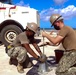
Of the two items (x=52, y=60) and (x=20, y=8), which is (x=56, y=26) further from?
(x=20, y=8)

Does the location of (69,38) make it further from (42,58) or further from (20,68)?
(20,68)

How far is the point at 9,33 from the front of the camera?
9500 mm

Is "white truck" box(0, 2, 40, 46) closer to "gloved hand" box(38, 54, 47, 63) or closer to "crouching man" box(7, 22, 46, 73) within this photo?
"crouching man" box(7, 22, 46, 73)

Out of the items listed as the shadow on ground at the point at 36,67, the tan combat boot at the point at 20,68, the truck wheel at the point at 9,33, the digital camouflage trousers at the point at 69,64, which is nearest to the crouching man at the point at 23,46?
the tan combat boot at the point at 20,68

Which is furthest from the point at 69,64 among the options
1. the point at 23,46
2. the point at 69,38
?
the point at 23,46

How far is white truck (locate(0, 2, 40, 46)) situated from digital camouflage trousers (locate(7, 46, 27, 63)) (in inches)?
138

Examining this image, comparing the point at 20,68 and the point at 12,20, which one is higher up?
the point at 12,20

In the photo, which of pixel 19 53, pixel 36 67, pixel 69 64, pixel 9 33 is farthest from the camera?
pixel 9 33

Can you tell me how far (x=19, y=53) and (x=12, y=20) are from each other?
3.94 m

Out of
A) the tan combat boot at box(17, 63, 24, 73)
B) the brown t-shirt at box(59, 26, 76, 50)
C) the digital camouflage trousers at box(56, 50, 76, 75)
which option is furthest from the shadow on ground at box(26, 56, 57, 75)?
the brown t-shirt at box(59, 26, 76, 50)

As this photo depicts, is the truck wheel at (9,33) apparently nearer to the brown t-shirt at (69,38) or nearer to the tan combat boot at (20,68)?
the tan combat boot at (20,68)

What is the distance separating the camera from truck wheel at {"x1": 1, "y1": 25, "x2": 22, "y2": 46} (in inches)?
370

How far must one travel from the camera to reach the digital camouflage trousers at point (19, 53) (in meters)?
5.77

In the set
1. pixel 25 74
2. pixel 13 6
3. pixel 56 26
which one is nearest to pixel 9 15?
pixel 13 6
